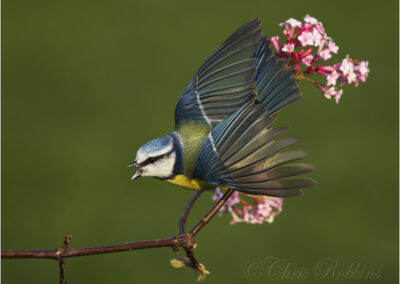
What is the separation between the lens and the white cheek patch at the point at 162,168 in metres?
2.30

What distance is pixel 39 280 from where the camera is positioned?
4566mm

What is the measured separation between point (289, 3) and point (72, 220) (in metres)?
4.00

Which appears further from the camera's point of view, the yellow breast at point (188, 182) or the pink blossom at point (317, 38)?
the yellow breast at point (188, 182)

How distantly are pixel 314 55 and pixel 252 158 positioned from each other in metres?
0.54

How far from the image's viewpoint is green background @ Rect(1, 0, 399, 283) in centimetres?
472

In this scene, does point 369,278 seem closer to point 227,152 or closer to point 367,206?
point 367,206

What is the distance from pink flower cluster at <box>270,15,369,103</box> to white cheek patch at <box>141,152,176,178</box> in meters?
0.59

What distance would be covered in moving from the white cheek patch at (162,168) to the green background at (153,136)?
2.29m

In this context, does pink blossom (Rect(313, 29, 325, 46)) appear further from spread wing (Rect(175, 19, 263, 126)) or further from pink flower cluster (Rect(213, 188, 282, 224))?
pink flower cluster (Rect(213, 188, 282, 224))

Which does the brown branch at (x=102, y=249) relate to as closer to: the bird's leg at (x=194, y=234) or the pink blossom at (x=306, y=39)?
the bird's leg at (x=194, y=234)

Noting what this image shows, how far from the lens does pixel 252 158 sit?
2068mm

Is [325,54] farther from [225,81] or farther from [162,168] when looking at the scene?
[162,168]
